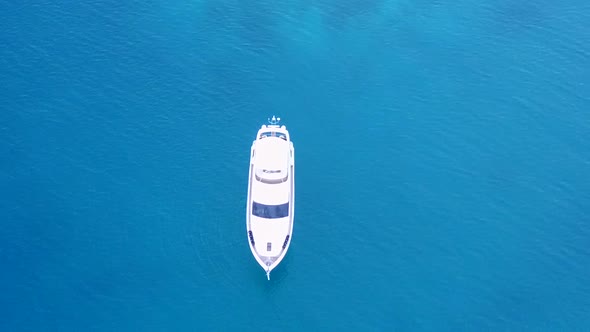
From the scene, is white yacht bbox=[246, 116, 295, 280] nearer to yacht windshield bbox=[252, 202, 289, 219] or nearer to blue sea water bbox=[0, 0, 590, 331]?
yacht windshield bbox=[252, 202, 289, 219]

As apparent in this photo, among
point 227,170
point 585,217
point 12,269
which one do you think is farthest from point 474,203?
point 12,269

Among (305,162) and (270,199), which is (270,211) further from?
(305,162)

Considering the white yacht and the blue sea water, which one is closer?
the blue sea water

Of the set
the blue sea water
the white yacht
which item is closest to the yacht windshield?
the white yacht

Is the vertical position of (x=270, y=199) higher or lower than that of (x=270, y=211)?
higher

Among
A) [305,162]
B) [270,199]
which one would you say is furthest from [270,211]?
[305,162]

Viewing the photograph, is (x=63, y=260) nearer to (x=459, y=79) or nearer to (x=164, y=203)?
(x=164, y=203)

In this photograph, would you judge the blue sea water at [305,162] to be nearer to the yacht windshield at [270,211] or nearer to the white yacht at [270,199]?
the white yacht at [270,199]
